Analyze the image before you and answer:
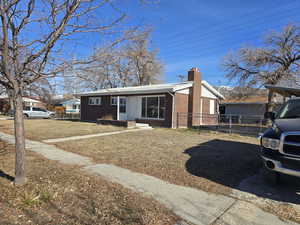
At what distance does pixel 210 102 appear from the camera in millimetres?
18141

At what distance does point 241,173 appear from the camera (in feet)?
15.4

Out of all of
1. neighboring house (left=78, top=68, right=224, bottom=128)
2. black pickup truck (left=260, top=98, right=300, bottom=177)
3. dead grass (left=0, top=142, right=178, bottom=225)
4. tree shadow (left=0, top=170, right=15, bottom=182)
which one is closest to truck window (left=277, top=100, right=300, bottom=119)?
black pickup truck (left=260, top=98, right=300, bottom=177)

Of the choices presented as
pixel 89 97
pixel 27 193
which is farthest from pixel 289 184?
pixel 89 97

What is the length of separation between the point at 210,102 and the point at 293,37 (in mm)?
9735

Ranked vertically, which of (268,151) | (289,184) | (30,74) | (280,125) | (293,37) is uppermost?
(293,37)

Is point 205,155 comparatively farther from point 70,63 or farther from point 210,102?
point 210,102

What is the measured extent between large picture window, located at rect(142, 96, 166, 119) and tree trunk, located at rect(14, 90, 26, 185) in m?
11.5

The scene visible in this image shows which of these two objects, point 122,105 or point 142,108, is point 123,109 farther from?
point 142,108

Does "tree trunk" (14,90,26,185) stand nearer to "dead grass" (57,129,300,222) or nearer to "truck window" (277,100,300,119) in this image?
"dead grass" (57,129,300,222)

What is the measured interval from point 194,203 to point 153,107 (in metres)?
12.1

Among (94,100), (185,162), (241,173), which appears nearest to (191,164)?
(185,162)

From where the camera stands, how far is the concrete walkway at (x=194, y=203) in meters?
2.68

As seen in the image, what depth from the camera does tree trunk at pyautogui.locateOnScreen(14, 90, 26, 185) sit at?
3277mm

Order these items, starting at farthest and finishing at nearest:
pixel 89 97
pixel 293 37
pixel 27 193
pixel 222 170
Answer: pixel 89 97, pixel 293 37, pixel 222 170, pixel 27 193
